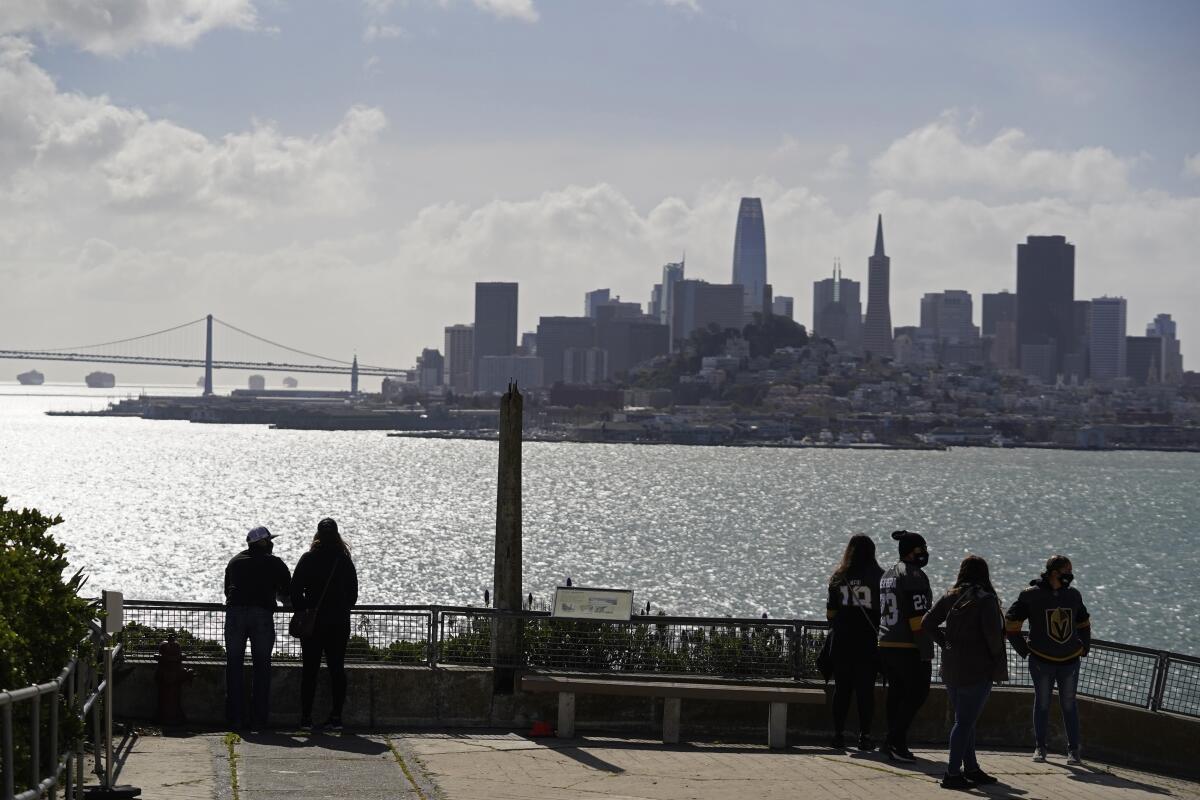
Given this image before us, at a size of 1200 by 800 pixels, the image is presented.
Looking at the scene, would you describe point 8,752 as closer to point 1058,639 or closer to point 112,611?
point 112,611

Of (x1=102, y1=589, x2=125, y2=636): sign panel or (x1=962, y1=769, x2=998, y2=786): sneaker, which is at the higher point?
(x1=102, y1=589, x2=125, y2=636): sign panel

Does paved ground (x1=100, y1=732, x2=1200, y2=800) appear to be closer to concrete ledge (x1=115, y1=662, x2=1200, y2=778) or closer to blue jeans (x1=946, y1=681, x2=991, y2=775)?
blue jeans (x1=946, y1=681, x2=991, y2=775)

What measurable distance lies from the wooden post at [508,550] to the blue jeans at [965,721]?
3245 millimetres

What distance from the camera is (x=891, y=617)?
33.8 feet

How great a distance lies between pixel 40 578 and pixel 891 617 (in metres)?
5.33

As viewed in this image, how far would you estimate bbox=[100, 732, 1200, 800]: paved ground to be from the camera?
29.3ft

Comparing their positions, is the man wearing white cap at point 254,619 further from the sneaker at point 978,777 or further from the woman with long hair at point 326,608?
the sneaker at point 978,777

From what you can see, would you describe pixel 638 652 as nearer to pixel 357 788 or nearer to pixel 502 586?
pixel 502 586

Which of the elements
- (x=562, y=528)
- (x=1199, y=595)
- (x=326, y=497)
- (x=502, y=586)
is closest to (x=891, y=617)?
(x=502, y=586)

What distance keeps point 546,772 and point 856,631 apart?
8.08 feet

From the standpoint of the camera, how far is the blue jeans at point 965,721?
375 inches

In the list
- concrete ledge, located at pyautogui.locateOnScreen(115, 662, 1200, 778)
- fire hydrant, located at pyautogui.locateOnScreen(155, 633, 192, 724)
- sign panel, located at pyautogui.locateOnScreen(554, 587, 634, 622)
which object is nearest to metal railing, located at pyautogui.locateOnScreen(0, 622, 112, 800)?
fire hydrant, located at pyautogui.locateOnScreen(155, 633, 192, 724)

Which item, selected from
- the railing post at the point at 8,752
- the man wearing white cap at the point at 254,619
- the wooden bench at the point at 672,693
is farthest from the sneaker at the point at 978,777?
the railing post at the point at 8,752

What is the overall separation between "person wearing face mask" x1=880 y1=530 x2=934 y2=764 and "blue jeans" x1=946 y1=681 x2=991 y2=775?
54 cm
